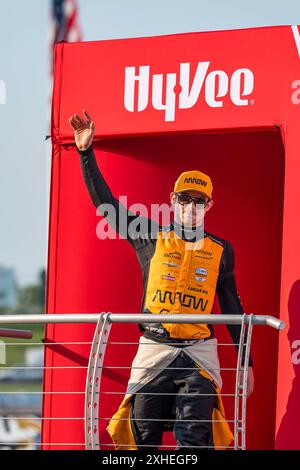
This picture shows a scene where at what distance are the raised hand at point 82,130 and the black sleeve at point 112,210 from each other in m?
0.04

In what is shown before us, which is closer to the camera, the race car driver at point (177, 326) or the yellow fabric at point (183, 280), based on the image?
the race car driver at point (177, 326)

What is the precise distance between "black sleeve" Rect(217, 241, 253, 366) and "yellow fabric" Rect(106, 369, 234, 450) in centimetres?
34

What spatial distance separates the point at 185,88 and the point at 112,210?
980 millimetres

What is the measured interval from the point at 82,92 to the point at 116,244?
92cm

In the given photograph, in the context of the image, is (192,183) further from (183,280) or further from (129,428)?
(129,428)

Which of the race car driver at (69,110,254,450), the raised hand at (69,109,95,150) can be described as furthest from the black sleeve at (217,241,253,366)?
the raised hand at (69,109,95,150)

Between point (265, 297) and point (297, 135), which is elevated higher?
point (297, 135)

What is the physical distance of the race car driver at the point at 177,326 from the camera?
6168mm

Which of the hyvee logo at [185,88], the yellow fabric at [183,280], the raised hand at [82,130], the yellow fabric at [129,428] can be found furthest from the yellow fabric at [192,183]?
the yellow fabric at [129,428]

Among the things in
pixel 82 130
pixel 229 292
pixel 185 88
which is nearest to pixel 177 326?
pixel 229 292

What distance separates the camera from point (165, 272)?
6375 mm

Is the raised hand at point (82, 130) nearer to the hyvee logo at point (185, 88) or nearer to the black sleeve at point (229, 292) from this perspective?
the hyvee logo at point (185, 88)
